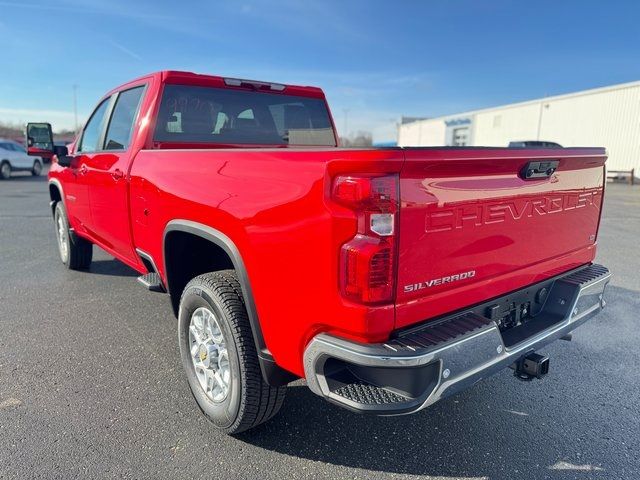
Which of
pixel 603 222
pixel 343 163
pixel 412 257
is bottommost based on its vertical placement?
pixel 603 222

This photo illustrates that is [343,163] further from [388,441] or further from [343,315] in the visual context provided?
[388,441]

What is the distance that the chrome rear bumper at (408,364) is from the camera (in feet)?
6.05

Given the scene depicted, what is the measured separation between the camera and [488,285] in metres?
2.32

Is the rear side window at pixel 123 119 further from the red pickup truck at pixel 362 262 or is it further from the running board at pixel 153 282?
the running board at pixel 153 282

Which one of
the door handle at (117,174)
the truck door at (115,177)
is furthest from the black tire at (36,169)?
the door handle at (117,174)

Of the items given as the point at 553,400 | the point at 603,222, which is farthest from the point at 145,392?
the point at 603,222

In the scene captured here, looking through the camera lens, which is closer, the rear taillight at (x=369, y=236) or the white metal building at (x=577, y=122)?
the rear taillight at (x=369, y=236)

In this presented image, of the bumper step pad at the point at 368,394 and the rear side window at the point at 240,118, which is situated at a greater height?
the rear side window at the point at 240,118

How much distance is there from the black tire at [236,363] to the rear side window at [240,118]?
62.0 inches

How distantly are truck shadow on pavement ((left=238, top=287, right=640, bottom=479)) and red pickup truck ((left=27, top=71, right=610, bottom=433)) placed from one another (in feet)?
1.31

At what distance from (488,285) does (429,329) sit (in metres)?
0.48

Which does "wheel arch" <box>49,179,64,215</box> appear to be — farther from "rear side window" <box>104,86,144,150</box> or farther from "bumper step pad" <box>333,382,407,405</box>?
"bumper step pad" <box>333,382,407,405</box>

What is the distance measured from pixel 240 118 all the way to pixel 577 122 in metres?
29.5

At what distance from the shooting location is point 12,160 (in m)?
20.3
